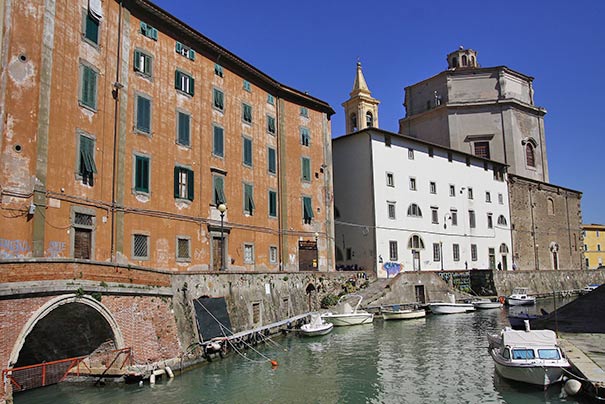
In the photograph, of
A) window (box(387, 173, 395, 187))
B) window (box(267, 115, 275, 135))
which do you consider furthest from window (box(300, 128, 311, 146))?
window (box(387, 173, 395, 187))

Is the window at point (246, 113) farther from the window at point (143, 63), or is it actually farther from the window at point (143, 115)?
the window at point (143, 115)

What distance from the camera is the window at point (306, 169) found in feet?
130

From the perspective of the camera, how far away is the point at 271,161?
36.7m

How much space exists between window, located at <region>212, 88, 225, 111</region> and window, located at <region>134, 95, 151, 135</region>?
5.49 metres

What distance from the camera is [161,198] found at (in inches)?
1079

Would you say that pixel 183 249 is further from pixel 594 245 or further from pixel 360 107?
pixel 594 245

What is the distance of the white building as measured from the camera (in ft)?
149

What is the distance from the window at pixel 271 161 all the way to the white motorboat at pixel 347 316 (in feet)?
34.6

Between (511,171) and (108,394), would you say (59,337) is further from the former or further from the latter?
(511,171)

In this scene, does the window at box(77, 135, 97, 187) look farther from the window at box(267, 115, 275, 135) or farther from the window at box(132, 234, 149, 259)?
the window at box(267, 115, 275, 135)

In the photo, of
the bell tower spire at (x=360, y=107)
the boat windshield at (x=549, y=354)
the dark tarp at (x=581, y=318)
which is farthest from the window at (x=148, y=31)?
Answer: the bell tower spire at (x=360, y=107)

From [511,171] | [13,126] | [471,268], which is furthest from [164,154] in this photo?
[511,171]

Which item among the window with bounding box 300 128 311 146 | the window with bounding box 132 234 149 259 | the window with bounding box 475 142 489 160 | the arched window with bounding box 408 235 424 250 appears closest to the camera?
the window with bounding box 132 234 149 259

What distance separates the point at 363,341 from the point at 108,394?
15.0 m
